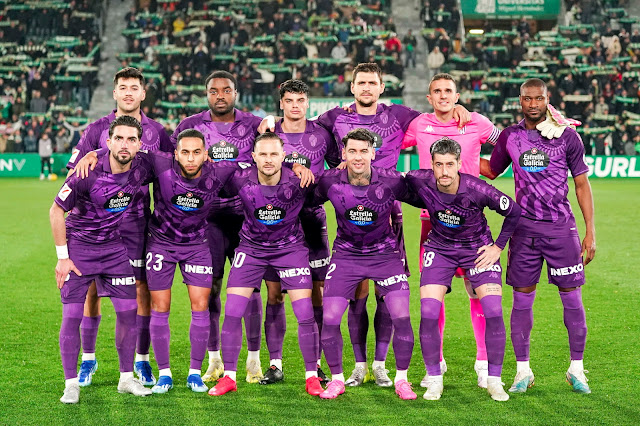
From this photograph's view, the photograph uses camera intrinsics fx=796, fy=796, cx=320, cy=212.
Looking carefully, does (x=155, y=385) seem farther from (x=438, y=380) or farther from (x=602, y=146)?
(x=602, y=146)

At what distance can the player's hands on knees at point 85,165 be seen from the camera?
18.9 feet

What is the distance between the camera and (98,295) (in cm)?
611

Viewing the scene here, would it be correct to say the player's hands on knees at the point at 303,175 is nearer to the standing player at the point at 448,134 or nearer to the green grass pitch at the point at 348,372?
the standing player at the point at 448,134

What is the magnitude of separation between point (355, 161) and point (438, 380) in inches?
68.4

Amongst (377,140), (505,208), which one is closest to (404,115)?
(377,140)

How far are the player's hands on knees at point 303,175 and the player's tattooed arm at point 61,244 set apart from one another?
1.75 m

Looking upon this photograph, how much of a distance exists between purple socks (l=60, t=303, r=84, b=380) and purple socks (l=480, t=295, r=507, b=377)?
9.87 ft

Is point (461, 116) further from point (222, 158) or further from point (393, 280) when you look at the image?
point (222, 158)

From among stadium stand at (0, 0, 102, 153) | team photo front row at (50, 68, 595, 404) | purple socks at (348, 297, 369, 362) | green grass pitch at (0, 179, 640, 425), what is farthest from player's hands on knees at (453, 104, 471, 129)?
stadium stand at (0, 0, 102, 153)

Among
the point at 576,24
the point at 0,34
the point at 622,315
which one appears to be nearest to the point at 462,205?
the point at 622,315

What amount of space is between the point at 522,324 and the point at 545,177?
1.15 metres

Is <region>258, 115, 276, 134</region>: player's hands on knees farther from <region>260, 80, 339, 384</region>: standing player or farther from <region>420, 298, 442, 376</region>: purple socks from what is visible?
<region>420, 298, 442, 376</region>: purple socks

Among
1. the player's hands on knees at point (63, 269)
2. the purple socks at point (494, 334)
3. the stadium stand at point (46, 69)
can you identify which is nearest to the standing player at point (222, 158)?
the player's hands on knees at point (63, 269)

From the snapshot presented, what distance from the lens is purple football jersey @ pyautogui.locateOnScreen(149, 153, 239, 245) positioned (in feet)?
19.9
